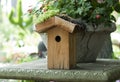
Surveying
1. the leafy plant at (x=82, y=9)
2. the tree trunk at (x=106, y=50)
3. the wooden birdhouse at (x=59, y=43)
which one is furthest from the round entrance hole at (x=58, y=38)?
the tree trunk at (x=106, y=50)

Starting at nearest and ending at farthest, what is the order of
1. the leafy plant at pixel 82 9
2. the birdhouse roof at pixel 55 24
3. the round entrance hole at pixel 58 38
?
the birdhouse roof at pixel 55 24 < the round entrance hole at pixel 58 38 < the leafy plant at pixel 82 9

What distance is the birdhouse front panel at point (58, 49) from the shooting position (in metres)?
1.85

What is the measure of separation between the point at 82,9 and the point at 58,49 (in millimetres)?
276

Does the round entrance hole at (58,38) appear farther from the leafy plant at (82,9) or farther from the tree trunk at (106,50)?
the tree trunk at (106,50)

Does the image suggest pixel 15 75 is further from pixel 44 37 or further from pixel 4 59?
pixel 4 59

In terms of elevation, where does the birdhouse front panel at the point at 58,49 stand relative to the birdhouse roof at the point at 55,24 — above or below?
below

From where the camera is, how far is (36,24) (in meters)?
1.88

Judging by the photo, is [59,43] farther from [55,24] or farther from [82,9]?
[82,9]

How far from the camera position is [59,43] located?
1888 mm

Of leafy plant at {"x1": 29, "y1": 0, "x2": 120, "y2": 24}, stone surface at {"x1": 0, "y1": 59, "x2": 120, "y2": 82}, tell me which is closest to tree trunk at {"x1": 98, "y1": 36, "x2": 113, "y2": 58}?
leafy plant at {"x1": 29, "y1": 0, "x2": 120, "y2": 24}

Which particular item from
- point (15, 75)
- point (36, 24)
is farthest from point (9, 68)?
point (36, 24)

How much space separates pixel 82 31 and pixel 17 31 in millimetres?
5743

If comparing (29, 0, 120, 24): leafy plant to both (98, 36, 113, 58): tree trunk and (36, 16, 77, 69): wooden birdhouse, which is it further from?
(98, 36, 113, 58): tree trunk

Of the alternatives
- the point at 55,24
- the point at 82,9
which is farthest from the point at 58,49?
the point at 82,9
